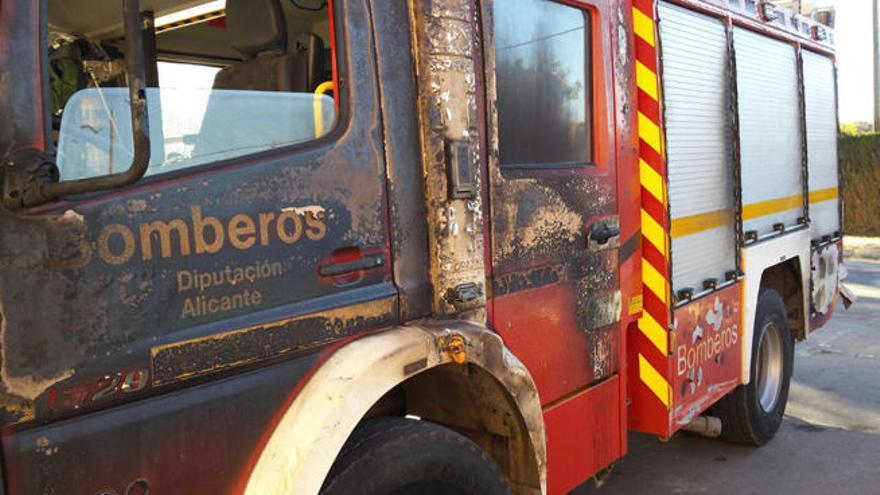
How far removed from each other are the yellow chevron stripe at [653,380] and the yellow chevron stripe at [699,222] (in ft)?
1.97

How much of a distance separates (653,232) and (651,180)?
228 millimetres

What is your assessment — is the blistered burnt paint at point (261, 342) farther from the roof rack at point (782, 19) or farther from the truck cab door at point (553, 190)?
the roof rack at point (782, 19)

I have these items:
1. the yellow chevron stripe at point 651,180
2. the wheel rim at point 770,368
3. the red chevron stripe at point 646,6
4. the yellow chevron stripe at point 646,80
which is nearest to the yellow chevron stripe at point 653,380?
the yellow chevron stripe at point 651,180

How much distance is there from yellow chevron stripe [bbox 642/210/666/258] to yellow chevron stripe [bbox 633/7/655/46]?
2.46 ft

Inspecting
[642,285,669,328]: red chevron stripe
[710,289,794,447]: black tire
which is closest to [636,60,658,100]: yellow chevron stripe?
[642,285,669,328]: red chevron stripe

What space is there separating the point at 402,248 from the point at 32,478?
109 centimetres

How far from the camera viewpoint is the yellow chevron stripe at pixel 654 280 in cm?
356

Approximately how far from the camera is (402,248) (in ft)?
7.54

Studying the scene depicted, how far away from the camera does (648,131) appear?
3.52 m

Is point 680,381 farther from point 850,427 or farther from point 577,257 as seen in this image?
point 850,427

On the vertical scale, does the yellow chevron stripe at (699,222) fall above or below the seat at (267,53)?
below

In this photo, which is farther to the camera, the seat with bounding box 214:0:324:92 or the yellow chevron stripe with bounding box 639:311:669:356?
the yellow chevron stripe with bounding box 639:311:669:356

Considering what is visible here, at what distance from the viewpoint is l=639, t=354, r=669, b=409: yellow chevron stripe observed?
11.8 feet

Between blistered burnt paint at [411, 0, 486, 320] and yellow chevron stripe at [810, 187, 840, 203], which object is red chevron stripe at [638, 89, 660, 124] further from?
yellow chevron stripe at [810, 187, 840, 203]
